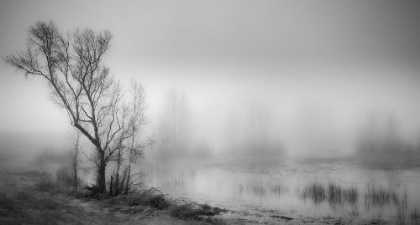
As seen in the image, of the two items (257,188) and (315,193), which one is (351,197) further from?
(257,188)

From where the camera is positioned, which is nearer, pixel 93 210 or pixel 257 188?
pixel 93 210

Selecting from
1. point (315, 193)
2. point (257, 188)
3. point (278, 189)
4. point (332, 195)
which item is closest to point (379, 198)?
point (332, 195)

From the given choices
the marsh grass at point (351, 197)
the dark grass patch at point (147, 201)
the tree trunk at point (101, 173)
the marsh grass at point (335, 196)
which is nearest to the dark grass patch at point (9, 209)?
the tree trunk at point (101, 173)

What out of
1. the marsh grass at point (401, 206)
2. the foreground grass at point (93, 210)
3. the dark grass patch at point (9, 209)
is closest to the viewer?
the dark grass patch at point (9, 209)

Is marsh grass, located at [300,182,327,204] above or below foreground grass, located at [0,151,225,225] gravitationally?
below

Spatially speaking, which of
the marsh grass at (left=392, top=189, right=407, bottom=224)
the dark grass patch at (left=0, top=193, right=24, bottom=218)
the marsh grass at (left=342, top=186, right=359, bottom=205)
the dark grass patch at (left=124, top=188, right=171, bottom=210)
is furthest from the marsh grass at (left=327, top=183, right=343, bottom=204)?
the dark grass patch at (left=0, top=193, right=24, bottom=218)

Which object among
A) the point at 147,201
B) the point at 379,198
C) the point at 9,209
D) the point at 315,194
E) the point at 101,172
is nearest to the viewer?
the point at 9,209

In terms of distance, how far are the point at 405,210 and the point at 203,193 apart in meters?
13.0

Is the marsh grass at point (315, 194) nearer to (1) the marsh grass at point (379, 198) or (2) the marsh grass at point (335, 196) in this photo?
(2) the marsh grass at point (335, 196)

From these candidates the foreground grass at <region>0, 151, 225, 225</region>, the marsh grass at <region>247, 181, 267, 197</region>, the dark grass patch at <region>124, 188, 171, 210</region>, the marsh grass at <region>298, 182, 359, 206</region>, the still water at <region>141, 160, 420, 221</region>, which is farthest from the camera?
the marsh grass at <region>247, 181, 267, 197</region>

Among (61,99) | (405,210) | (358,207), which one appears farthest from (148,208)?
(405,210)

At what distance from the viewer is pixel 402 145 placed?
4347 centimetres

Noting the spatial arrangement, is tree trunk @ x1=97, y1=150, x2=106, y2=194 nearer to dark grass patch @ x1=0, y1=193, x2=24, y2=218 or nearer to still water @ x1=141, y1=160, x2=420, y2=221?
dark grass patch @ x1=0, y1=193, x2=24, y2=218

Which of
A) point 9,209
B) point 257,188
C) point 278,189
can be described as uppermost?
point 9,209
